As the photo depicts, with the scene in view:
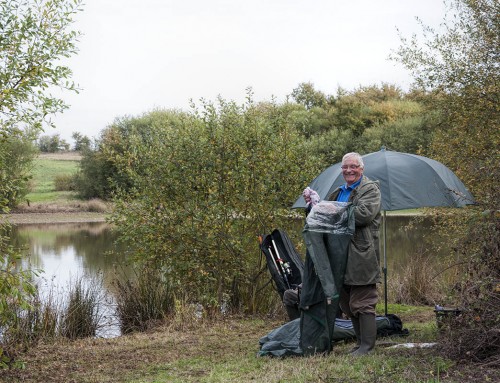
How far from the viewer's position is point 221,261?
33.2 feet

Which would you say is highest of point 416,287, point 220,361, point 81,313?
point 220,361

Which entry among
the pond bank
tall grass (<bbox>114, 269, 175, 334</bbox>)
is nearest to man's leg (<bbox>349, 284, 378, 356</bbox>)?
tall grass (<bbox>114, 269, 175, 334</bbox>)

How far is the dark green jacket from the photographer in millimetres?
6039

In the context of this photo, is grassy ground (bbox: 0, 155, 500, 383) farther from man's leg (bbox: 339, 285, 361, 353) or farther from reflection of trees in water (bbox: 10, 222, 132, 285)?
reflection of trees in water (bbox: 10, 222, 132, 285)

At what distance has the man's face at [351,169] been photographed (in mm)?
6348

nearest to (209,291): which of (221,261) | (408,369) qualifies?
(221,261)

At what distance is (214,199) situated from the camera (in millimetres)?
9906

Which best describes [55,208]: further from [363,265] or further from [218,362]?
[363,265]

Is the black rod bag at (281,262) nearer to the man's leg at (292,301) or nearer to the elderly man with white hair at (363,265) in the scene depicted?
the man's leg at (292,301)

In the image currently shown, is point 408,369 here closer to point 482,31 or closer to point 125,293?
point 125,293

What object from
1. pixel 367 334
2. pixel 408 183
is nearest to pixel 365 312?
pixel 367 334

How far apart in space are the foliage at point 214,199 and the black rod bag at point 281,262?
1833 millimetres

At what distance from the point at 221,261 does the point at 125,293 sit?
1.43 m

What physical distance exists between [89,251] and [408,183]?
15961mm
